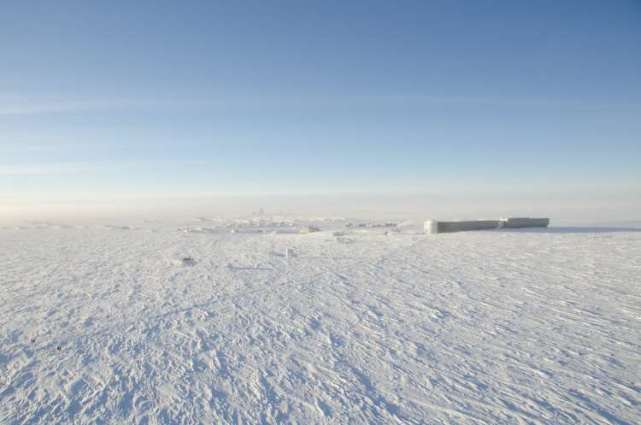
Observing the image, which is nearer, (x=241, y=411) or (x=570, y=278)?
(x=241, y=411)

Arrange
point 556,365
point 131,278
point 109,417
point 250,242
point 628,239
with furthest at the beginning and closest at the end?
point 250,242 → point 628,239 → point 131,278 → point 556,365 → point 109,417

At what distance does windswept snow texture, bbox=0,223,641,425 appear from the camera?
3801 millimetres

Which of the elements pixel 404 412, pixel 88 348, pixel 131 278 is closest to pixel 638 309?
pixel 404 412

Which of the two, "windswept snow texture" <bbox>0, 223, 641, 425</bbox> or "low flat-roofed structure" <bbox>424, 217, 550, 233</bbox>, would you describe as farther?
"low flat-roofed structure" <bbox>424, 217, 550, 233</bbox>

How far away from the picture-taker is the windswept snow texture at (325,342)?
380 centimetres

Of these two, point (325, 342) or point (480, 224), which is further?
point (480, 224)

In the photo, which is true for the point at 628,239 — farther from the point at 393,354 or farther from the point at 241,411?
the point at 241,411

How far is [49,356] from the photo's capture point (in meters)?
4.88

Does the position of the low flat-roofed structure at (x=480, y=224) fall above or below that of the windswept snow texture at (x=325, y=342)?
above

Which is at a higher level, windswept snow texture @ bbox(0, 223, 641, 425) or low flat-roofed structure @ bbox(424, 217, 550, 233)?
low flat-roofed structure @ bbox(424, 217, 550, 233)

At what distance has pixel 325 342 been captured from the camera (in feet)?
17.4

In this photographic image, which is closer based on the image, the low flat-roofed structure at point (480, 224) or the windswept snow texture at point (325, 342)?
the windswept snow texture at point (325, 342)

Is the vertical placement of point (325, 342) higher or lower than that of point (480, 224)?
lower

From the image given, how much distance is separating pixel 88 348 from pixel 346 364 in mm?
3545
